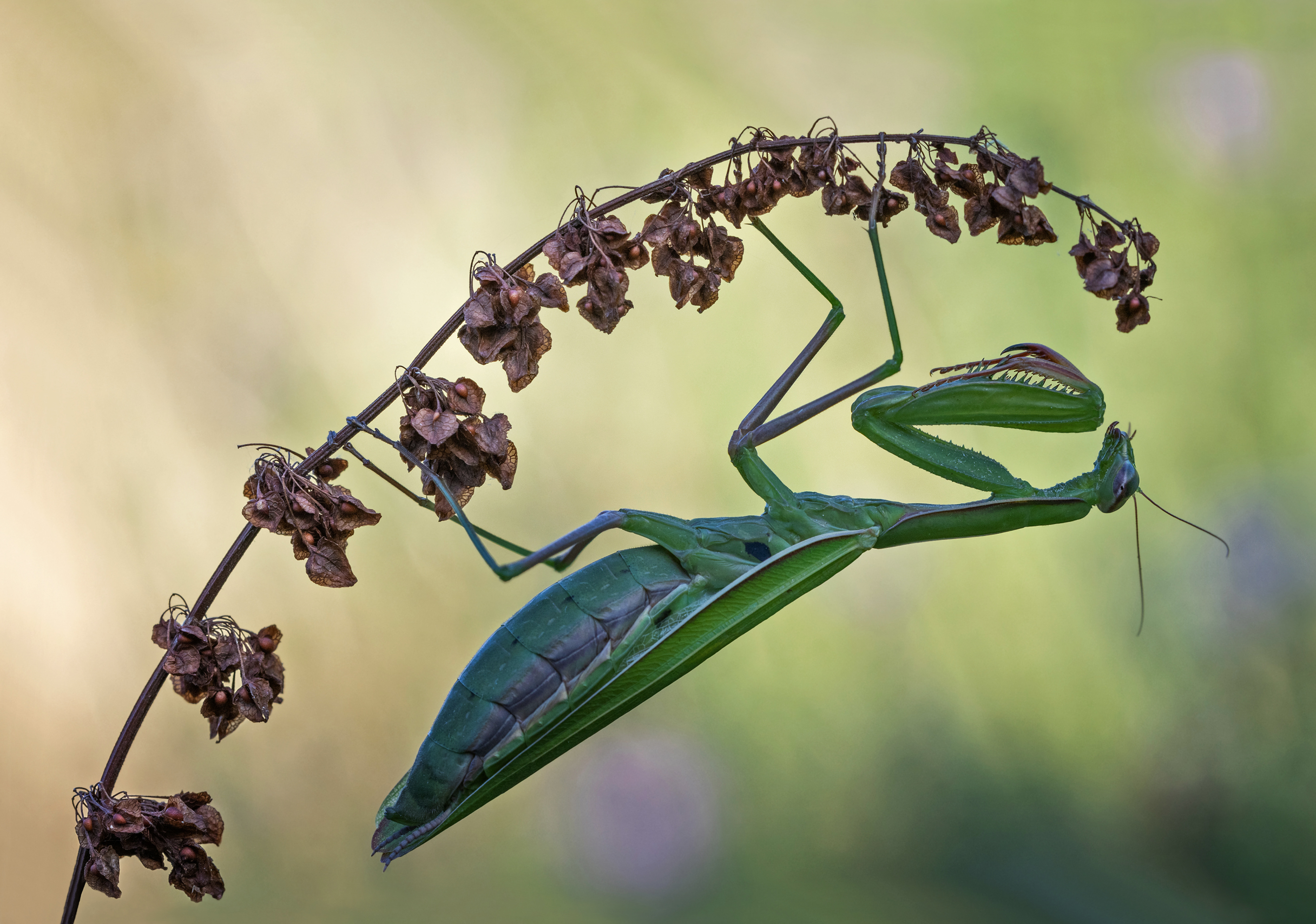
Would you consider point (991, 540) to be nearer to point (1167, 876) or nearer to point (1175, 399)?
point (1175, 399)

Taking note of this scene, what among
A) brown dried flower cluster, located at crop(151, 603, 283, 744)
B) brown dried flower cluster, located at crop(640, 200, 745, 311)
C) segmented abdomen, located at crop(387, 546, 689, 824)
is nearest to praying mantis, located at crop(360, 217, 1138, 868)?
segmented abdomen, located at crop(387, 546, 689, 824)

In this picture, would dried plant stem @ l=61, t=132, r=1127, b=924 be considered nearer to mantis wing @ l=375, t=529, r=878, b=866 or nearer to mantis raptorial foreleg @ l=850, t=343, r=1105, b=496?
mantis raptorial foreleg @ l=850, t=343, r=1105, b=496

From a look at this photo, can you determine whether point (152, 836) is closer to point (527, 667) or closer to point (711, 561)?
point (527, 667)

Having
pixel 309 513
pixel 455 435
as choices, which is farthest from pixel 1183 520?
pixel 309 513

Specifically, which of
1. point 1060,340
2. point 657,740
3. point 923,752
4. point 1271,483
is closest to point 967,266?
point 1060,340

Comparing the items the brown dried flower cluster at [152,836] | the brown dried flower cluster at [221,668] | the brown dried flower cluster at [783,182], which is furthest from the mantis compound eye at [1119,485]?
the brown dried flower cluster at [152,836]

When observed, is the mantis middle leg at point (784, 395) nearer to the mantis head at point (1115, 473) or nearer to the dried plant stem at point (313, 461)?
the dried plant stem at point (313, 461)

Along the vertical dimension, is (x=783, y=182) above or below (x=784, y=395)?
above

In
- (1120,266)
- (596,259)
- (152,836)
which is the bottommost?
(152,836)
